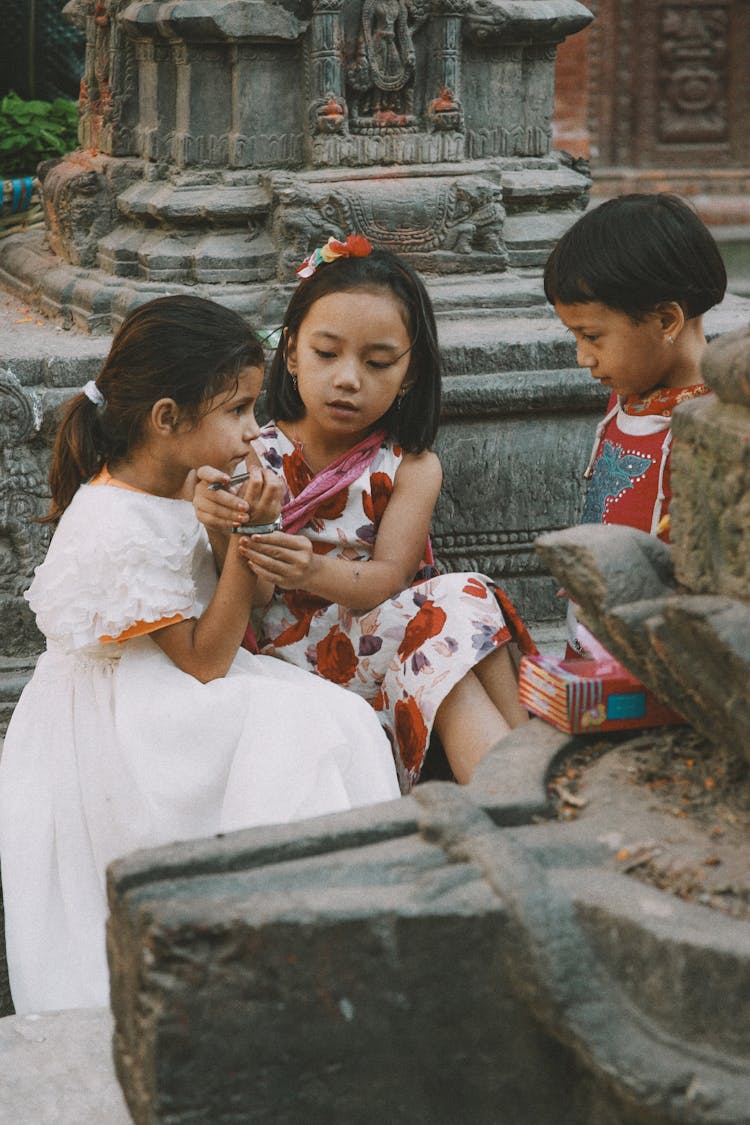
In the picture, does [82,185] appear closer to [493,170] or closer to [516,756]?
[493,170]

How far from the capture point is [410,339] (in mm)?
2953

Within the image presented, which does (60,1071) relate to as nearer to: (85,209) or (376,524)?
(376,524)

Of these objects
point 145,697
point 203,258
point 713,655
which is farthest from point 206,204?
point 713,655

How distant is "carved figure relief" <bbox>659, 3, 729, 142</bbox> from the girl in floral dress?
9095 millimetres

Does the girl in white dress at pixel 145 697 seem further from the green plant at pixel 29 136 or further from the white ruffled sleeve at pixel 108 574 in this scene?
the green plant at pixel 29 136

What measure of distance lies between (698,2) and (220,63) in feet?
27.8

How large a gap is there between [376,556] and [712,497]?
53.0 inches

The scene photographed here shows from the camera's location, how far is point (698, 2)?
11180 mm

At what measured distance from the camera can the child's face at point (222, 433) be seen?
8.82ft

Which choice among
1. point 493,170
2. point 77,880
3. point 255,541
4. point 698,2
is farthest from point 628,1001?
point 698,2

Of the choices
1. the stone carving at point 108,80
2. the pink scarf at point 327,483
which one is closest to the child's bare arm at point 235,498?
the pink scarf at point 327,483

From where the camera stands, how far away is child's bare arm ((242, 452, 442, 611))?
2598 millimetres

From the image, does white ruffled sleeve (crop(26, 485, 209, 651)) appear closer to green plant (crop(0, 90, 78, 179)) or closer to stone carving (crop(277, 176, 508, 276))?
stone carving (crop(277, 176, 508, 276))

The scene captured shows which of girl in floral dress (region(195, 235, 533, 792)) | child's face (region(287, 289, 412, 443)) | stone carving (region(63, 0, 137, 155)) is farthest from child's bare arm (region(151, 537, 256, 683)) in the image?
→ stone carving (region(63, 0, 137, 155))
